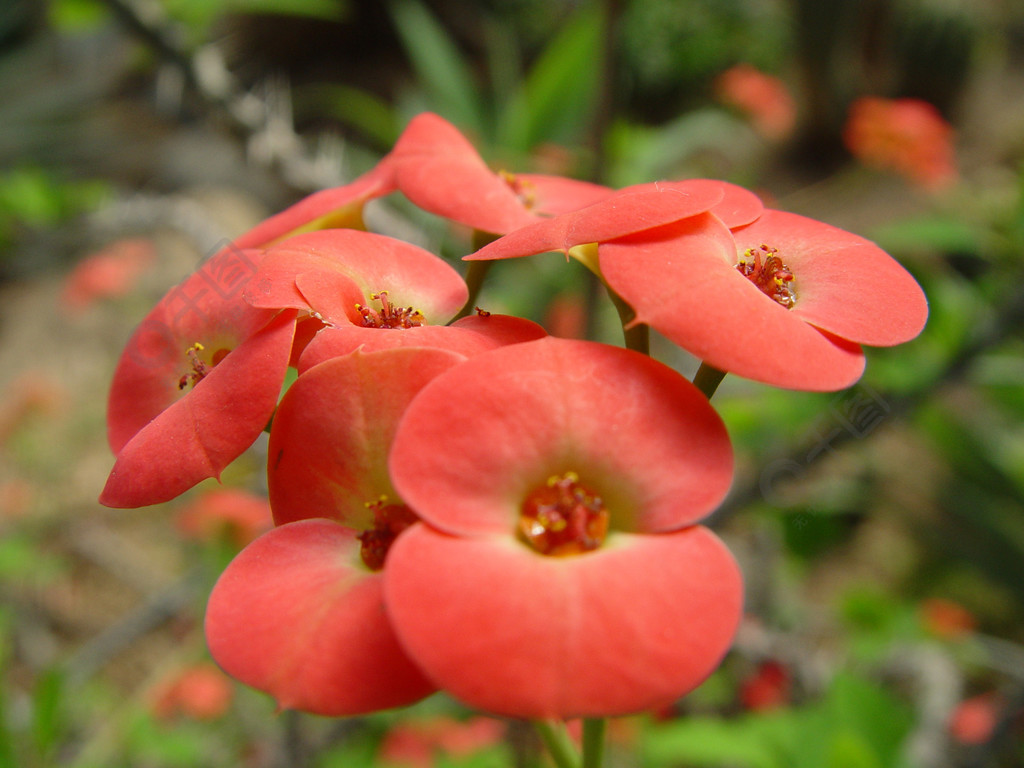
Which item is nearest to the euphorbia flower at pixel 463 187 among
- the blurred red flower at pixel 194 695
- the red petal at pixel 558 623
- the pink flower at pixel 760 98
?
the red petal at pixel 558 623

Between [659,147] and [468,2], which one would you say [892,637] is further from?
[468,2]

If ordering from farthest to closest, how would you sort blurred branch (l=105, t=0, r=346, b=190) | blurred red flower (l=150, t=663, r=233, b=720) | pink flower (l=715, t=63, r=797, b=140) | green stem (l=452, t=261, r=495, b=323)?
1. pink flower (l=715, t=63, r=797, b=140)
2. blurred red flower (l=150, t=663, r=233, b=720)
3. blurred branch (l=105, t=0, r=346, b=190)
4. green stem (l=452, t=261, r=495, b=323)

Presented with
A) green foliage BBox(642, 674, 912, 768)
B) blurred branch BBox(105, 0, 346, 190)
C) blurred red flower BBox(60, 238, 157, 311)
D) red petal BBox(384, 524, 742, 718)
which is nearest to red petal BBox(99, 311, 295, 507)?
red petal BBox(384, 524, 742, 718)

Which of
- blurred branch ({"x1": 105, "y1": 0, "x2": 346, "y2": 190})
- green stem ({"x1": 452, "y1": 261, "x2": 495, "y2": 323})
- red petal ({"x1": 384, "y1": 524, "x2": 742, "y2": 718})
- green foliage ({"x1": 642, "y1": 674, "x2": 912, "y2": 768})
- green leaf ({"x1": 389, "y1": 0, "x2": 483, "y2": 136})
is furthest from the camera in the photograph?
green leaf ({"x1": 389, "y1": 0, "x2": 483, "y2": 136})

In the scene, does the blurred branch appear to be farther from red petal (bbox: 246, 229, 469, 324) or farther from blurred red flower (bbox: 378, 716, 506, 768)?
blurred red flower (bbox: 378, 716, 506, 768)

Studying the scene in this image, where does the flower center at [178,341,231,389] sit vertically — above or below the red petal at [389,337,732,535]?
below

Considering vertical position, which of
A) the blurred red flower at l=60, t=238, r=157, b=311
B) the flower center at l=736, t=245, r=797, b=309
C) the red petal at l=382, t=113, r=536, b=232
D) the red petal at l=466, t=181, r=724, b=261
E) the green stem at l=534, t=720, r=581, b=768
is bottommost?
the blurred red flower at l=60, t=238, r=157, b=311

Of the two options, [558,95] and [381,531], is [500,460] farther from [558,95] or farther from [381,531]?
[558,95]

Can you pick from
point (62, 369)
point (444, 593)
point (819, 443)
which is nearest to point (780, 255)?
point (819, 443)
